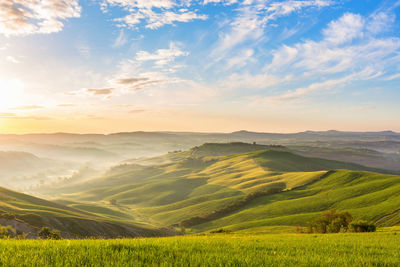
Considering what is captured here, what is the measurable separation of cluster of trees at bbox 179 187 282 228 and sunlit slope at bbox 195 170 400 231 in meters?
5.78

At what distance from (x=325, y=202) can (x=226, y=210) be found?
192ft

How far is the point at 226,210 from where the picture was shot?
15700cm

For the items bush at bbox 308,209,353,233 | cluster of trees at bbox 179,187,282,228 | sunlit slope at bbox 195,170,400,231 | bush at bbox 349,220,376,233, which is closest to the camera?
bush at bbox 349,220,376,233

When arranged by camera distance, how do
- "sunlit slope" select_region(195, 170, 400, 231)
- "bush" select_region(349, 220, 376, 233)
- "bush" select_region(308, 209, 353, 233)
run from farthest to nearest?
"sunlit slope" select_region(195, 170, 400, 231) → "bush" select_region(308, 209, 353, 233) → "bush" select_region(349, 220, 376, 233)

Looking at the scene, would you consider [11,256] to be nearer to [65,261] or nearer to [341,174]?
[65,261]

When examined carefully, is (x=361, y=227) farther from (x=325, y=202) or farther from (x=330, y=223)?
(x=325, y=202)

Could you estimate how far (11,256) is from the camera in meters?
7.35

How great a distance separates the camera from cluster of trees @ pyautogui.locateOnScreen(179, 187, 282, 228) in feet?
488

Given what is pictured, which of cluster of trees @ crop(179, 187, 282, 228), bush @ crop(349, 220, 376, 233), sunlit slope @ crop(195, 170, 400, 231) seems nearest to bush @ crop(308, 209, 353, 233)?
bush @ crop(349, 220, 376, 233)

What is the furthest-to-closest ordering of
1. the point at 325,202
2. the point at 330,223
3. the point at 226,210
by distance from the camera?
the point at 226,210 → the point at 325,202 → the point at 330,223

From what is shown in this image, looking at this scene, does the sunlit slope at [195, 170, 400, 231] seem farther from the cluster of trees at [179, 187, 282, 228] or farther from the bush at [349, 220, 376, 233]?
the bush at [349, 220, 376, 233]

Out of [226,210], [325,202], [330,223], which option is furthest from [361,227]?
[226,210]

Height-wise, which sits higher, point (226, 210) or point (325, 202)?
point (325, 202)

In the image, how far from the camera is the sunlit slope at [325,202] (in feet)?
318
